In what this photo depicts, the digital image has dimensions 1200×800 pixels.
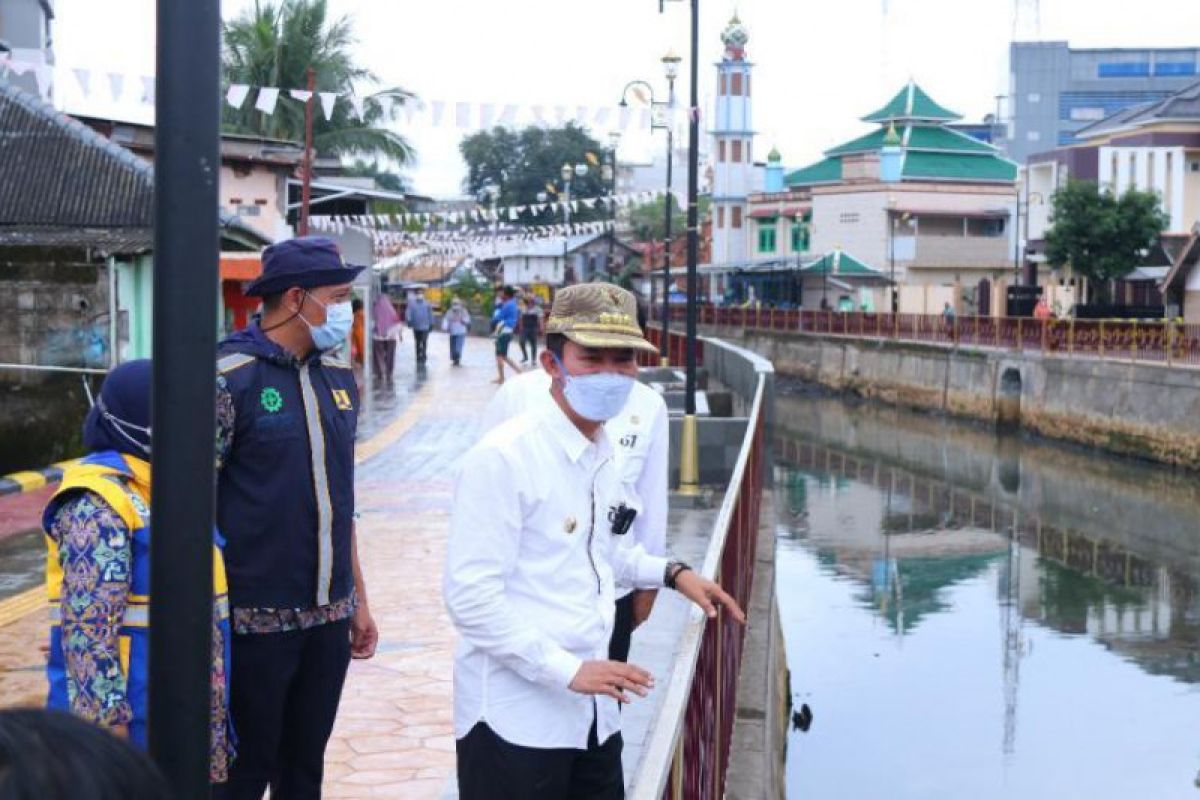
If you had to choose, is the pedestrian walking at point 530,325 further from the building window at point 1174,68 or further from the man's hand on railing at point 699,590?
the building window at point 1174,68

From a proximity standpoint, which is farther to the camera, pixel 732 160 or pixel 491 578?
pixel 732 160

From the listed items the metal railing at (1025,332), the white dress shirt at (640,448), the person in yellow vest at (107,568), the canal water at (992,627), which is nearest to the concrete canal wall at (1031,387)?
the metal railing at (1025,332)

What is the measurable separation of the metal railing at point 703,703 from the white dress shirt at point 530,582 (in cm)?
21

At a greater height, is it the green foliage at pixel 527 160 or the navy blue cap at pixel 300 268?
the green foliage at pixel 527 160

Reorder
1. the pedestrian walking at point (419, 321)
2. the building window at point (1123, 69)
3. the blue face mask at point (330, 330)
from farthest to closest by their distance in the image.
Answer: the building window at point (1123, 69), the pedestrian walking at point (419, 321), the blue face mask at point (330, 330)

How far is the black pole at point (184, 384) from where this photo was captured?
2.70 m

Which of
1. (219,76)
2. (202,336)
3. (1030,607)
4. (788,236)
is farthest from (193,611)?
(788,236)

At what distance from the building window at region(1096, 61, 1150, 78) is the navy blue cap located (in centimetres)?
11243

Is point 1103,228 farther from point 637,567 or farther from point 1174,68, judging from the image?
point 1174,68

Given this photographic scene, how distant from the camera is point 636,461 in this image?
587 centimetres

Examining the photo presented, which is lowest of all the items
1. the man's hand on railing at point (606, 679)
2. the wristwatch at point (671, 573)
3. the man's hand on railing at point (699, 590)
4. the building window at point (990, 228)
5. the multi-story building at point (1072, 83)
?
the man's hand on railing at point (606, 679)

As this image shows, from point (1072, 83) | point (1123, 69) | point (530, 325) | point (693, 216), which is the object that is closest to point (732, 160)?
point (1072, 83)

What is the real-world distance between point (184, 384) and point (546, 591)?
51.1 inches

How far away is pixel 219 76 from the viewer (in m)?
2.73
